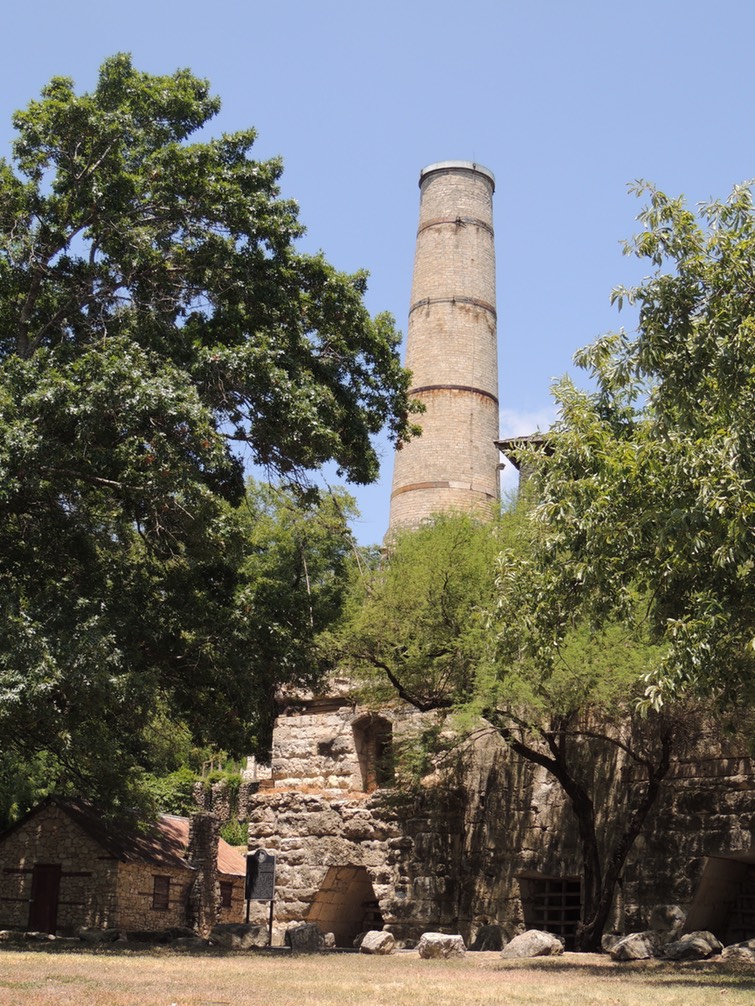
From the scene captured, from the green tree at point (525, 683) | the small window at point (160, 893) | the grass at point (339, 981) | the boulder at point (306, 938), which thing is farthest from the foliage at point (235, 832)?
the grass at point (339, 981)

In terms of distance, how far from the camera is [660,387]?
1152 cm

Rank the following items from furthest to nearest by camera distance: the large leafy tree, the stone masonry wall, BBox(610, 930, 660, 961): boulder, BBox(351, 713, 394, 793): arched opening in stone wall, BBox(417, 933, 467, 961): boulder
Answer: the stone masonry wall
BBox(351, 713, 394, 793): arched opening in stone wall
BBox(417, 933, 467, 961): boulder
BBox(610, 930, 660, 961): boulder
the large leafy tree

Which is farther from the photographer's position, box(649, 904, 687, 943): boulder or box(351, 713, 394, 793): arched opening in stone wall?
box(351, 713, 394, 793): arched opening in stone wall

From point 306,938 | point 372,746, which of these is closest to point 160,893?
point 372,746

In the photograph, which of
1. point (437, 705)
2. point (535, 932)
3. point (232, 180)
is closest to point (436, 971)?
point (535, 932)

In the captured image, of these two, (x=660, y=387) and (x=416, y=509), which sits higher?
(x=416, y=509)

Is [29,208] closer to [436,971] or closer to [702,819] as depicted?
[436,971]

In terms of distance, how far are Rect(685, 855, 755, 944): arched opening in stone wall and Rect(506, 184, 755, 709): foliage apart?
24.4ft

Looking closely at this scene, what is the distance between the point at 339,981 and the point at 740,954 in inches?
245

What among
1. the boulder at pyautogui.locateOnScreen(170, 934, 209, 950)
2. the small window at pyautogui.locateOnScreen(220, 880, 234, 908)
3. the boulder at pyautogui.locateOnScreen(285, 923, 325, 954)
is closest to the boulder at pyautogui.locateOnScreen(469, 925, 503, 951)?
the boulder at pyautogui.locateOnScreen(285, 923, 325, 954)

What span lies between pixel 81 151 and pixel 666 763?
498 inches

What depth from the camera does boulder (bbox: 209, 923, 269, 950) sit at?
19531 mm

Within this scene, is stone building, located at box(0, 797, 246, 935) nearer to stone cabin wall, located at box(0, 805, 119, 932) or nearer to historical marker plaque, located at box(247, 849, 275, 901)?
stone cabin wall, located at box(0, 805, 119, 932)

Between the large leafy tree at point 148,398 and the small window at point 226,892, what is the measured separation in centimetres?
1507
